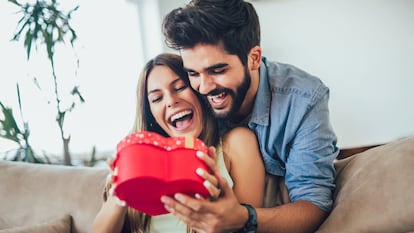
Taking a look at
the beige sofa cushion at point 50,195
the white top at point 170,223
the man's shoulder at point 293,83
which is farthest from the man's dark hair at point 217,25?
the beige sofa cushion at point 50,195

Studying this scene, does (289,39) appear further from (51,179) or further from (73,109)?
(51,179)

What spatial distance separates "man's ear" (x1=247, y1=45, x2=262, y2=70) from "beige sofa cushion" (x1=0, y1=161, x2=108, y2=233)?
580mm

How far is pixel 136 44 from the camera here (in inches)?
78.0

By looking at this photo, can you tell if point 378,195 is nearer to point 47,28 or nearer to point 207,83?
point 207,83

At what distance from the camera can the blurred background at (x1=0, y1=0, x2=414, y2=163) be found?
2.07m

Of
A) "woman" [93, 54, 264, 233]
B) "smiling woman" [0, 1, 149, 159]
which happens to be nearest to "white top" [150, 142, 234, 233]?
"woman" [93, 54, 264, 233]

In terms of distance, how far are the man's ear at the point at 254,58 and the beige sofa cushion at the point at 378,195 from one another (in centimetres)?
36

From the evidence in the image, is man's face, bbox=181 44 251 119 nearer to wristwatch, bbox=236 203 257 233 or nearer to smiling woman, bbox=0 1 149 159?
wristwatch, bbox=236 203 257 233

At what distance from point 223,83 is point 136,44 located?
0.96 m

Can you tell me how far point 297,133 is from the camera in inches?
44.7

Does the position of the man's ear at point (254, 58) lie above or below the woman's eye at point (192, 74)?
above

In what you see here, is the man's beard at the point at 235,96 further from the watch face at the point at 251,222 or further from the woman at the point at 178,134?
the watch face at the point at 251,222

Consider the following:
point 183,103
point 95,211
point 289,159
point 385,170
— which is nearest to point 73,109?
point 95,211

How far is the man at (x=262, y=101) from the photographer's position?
1.09 metres
